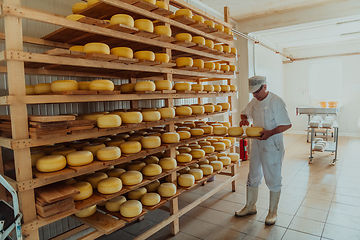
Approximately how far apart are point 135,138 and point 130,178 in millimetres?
514

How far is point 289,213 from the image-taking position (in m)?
3.26

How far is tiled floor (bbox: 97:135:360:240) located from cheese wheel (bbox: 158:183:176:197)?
50cm

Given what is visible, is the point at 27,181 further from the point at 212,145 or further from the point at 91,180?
the point at 212,145

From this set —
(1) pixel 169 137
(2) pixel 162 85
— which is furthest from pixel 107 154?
(2) pixel 162 85

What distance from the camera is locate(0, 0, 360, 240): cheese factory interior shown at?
5.99 feet

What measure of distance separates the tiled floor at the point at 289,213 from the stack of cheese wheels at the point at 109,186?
90 centimetres

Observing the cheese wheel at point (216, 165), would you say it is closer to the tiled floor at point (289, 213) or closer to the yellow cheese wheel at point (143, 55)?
the tiled floor at point (289, 213)

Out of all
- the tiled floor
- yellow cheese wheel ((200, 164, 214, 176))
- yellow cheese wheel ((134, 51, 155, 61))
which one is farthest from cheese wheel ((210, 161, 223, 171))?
yellow cheese wheel ((134, 51, 155, 61))

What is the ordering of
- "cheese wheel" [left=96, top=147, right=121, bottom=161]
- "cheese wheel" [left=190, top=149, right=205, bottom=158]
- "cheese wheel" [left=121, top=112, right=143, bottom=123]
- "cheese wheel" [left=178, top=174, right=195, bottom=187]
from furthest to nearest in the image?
"cheese wheel" [left=190, top=149, right=205, bottom=158], "cheese wheel" [left=178, top=174, right=195, bottom=187], "cheese wheel" [left=121, top=112, right=143, bottom=123], "cheese wheel" [left=96, top=147, right=121, bottom=161]

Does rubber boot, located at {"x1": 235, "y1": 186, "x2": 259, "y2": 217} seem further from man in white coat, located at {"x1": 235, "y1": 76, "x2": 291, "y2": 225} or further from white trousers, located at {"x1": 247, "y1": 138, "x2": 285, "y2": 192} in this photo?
white trousers, located at {"x1": 247, "y1": 138, "x2": 285, "y2": 192}

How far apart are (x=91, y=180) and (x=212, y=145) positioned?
77.4 inches

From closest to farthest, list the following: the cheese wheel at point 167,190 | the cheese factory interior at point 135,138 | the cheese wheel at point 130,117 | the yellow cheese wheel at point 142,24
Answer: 1. the cheese factory interior at point 135,138
2. the cheese wheel at point 130,117
3. the yellow cheese wheel at point 142,24
4. the cheese wheel at point 167,190

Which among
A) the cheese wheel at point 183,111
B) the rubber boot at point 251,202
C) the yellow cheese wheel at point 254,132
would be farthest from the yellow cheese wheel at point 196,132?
the rubber boot at point 251,202

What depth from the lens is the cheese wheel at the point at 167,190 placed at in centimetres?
278
